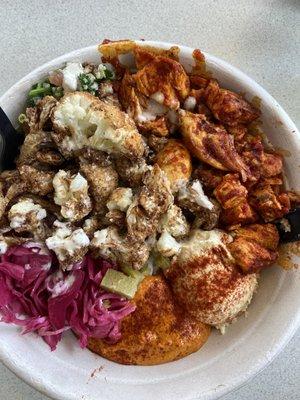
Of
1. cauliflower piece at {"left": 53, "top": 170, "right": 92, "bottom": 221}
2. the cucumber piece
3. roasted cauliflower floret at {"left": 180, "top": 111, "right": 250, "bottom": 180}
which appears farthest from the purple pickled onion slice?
roasted cauliflower floret at {"left": 180, "top": 111, "right": 250, "bottom": 180}

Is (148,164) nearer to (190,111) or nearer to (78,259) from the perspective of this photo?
(190,111)

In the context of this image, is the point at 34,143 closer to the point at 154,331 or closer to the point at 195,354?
the point at 154,331

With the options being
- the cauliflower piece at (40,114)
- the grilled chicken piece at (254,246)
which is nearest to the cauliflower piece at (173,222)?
the grilled chicken piece at (254,246)

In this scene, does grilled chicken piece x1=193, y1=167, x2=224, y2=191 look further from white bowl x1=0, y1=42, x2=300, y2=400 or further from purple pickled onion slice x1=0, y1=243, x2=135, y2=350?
purple pickled onion slice x1=0, y1=243, x2=135, y2=350

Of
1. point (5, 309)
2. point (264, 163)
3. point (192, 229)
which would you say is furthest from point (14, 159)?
point (264, 163)

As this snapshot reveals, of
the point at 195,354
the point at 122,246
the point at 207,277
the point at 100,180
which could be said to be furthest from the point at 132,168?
the point at 195,354

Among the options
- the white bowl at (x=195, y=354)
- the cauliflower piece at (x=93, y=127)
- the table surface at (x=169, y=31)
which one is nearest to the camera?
the cauliflower piece at (x=93, y=127)

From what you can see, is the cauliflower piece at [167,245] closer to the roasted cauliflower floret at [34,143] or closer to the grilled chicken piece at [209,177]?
the grilled chicken piece at [209,177]

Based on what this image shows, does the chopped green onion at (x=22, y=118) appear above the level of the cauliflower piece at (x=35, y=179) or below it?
above
